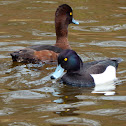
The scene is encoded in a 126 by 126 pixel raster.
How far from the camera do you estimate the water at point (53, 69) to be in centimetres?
575

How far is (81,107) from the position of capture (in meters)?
6.17

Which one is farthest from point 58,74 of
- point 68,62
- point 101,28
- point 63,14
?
point 101,28

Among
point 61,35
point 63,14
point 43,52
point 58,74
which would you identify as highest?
point 63,14

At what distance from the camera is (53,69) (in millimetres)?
8406

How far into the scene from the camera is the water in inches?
226

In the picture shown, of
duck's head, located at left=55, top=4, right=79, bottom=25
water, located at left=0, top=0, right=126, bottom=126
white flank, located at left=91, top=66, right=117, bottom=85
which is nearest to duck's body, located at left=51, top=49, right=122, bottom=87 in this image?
white flank, located at left=91, top=66, right=117, bottom=85

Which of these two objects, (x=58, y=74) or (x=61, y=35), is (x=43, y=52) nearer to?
(x=61, y=35)

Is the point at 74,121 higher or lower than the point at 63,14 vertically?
lower

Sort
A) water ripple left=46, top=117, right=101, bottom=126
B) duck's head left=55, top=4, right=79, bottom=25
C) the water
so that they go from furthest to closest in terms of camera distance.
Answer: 1. duck's head left=55, top=4, right=79, bottom=25
2. the water
3. water ripple left=46, top=117, right=101, bottom=126

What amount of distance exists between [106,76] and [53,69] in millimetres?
1226

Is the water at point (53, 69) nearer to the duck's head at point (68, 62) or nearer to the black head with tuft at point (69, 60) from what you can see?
the duck's head at point (68, 62)

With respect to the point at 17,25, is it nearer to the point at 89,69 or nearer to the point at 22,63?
the point at 22,63

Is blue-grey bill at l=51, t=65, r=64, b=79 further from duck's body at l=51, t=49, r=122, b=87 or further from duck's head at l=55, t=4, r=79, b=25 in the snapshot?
duck's head at l=55, t=4, r=79, b=25

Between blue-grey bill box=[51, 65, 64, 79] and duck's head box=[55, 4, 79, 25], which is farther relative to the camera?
duck's head box=[55, 4, 79, 25]
